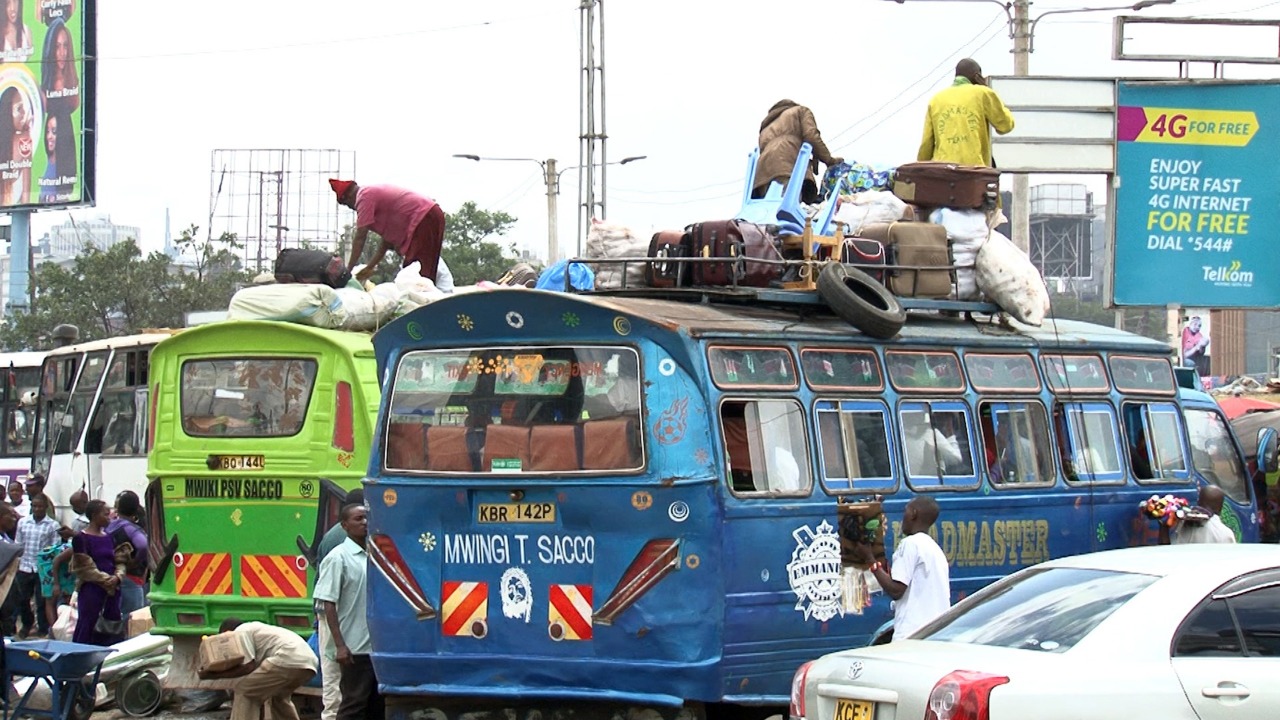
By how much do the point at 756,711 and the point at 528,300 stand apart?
2.48 meters

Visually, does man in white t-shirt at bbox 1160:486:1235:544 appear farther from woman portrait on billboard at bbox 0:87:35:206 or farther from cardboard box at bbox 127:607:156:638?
woman portrait on billboard at bbox 0:87:35:206

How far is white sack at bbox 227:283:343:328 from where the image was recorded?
42.6 feet

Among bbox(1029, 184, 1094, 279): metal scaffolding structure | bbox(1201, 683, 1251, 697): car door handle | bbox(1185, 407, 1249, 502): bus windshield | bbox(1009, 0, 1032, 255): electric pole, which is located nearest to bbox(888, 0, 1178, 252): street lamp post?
bbox(1009, 0, 1032, 255): electric pole

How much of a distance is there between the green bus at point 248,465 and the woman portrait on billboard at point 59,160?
3599 centimetres

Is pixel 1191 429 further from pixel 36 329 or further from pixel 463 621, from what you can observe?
pixel 36 329

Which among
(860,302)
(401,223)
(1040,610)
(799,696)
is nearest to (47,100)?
(401,223)

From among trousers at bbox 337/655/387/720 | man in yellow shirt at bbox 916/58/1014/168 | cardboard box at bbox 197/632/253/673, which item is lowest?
trousers at bbox 337/655/387/720

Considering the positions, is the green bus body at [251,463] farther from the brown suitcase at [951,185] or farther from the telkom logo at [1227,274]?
the telkom logo at [1227,274]

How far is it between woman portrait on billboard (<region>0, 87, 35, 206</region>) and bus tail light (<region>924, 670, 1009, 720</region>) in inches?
1774

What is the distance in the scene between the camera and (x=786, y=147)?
487 inches

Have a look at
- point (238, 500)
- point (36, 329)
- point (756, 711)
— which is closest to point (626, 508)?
point (756, 711)

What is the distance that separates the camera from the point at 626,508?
923 cm

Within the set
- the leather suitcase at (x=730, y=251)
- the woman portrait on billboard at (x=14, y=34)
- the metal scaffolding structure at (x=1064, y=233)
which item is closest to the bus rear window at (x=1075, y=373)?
the leather suitcase at (x=730, y=251)

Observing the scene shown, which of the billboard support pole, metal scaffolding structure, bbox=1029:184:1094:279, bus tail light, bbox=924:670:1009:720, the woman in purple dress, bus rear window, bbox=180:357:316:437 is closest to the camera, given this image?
bus tail light, bbox=924:670:1009:720
